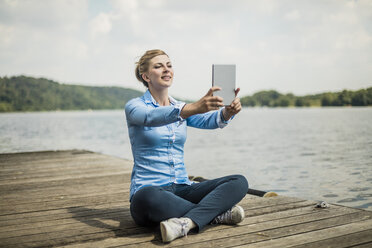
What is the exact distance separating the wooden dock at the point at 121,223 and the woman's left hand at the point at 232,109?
99 cm

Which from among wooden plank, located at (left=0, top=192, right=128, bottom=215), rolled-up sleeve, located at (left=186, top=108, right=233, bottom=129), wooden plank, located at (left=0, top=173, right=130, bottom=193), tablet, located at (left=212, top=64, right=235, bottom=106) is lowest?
wooden plank, located at (left=0, top=173, right=130, bottom=193)

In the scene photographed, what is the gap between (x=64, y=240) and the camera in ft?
11.0

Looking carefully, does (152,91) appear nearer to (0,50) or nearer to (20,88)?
(0,50)

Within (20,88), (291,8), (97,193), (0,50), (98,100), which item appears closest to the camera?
(97,193)

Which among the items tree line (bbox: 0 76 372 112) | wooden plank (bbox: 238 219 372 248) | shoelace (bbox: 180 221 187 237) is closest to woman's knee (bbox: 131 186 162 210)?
shoelace (bbox: 180 221 187 237)

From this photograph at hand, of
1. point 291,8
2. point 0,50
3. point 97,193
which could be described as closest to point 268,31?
point 291,8

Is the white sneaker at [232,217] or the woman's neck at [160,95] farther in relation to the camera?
the woman's neck at [160,95]

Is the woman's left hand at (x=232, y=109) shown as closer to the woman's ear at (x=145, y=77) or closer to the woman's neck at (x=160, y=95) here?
the woman's neck at (x=160, y=95)

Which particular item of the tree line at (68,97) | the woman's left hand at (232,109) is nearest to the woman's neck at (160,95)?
the woman's left hand at (232,109)

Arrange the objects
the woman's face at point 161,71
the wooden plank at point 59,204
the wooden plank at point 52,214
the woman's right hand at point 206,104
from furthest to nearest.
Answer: the wooden plank at point 59,204
the wooden plank at point 52,214
the woman's face at point 161,71
the woman's right hand at point 206,104

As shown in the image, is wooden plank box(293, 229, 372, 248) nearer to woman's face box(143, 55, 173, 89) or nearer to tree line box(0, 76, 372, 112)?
woman's face box(143, 55, 173, 89)

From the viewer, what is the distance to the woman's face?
3.64 meters

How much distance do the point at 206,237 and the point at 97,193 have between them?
2563mm

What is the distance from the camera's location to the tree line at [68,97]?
268 ft
